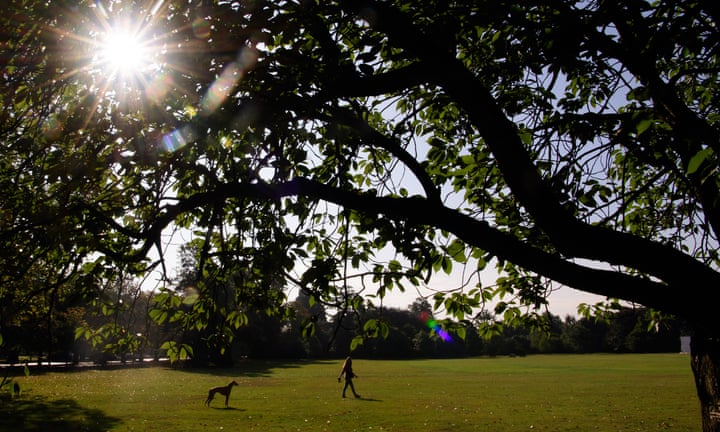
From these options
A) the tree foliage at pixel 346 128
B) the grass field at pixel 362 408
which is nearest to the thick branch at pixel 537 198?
the tree foliage at pixel 346 128

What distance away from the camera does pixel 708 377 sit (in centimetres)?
503

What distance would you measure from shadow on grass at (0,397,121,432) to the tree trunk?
1308 centimetres

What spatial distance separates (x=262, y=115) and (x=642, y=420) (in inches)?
606

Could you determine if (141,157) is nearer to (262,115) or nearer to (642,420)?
(262,115)

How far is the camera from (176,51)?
184 inches

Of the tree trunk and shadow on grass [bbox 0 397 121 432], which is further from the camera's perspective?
shadow on grass [bbox 0 397 121 432]

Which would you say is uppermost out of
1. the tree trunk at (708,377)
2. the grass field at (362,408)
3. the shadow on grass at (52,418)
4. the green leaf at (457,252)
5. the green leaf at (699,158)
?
the green leaf at (699,158)

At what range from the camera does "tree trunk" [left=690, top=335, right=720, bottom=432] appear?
4.86 m

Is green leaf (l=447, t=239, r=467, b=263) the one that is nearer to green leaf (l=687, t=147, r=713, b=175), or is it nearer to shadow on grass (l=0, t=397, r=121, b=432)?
green leaf (l=687, t=147, r=713, b=175)

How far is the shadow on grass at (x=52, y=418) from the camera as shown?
42.4ft

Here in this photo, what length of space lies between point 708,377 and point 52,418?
1612cm

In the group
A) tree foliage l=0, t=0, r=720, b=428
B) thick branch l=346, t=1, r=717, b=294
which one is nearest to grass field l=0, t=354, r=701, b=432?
tree foliage l=0, t=0, r=720, b=428

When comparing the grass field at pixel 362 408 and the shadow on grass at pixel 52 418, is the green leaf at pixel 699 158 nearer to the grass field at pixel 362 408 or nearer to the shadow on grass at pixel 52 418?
the grass field at pixel 362 408

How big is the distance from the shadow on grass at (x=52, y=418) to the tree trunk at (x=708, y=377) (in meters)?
13.1
